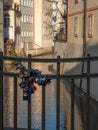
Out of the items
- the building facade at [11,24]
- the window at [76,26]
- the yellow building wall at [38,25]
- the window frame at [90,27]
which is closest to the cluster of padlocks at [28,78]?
the window frame at [90,27]

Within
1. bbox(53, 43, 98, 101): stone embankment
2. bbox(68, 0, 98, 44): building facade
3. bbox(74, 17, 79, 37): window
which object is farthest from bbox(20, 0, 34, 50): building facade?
bbox(74, 17, 79, 37): window

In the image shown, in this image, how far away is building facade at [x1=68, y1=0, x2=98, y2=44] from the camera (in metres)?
21.3

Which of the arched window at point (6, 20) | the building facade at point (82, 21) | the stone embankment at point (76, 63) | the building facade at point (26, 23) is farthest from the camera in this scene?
the building facade at point (26, 23)

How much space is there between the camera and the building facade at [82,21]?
21281mm

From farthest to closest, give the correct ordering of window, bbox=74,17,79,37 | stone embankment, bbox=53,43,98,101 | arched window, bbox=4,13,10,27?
arched window, bbox=4,13,10,27, window, bbox=74,17,79,37, stone embankment, bbox=53,43,98,101

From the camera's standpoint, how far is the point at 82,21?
23766mm

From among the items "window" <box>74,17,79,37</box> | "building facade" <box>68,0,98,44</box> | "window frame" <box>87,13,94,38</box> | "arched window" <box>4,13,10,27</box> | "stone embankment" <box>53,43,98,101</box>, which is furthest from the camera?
"arched window" <box>4,13,10,27</box>

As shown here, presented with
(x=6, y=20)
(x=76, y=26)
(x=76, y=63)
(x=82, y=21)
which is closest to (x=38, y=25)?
(x=6, y=20)

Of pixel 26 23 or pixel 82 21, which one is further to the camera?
pixel 26 23

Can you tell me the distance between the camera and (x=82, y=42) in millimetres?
Result: 23328

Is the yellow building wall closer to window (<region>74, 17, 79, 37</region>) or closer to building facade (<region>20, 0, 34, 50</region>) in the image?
building facade (<region>20, 0, 34, 50</region>)

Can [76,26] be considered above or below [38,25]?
below

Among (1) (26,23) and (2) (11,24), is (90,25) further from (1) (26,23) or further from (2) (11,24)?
(1) (26,23)

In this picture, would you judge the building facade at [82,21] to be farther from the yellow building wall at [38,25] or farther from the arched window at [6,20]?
the yellow building wall at [38,25]
